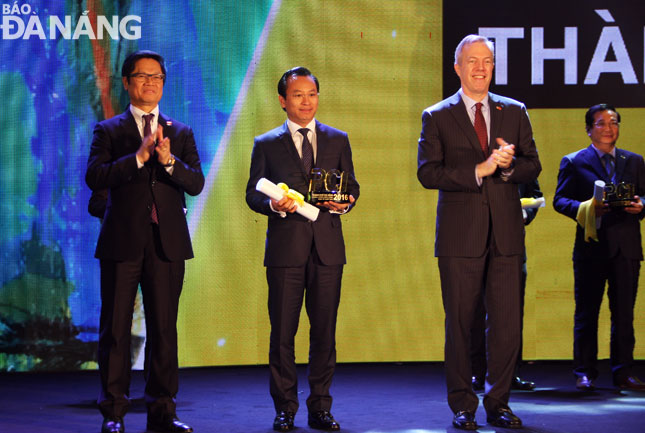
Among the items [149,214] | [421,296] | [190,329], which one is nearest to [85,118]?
[190,329]

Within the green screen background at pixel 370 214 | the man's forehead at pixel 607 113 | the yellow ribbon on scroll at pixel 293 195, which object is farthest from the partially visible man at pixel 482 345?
the yellow ribbon on scroll at pixel 293 195

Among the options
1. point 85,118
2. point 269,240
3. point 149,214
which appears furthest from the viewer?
point 85,118

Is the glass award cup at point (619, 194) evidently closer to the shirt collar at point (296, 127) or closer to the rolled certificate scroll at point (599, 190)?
the rolled certificate scroll at point (599, 190)

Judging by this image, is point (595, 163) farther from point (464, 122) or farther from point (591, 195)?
point (464, 122)

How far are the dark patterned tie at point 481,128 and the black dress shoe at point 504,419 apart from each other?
4.14 feet

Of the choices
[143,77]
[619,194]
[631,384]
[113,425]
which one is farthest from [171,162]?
[631,384]

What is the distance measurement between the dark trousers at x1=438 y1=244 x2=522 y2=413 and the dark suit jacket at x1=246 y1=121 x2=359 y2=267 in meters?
0.59

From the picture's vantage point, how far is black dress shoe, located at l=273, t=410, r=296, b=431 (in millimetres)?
4023

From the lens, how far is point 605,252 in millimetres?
5176

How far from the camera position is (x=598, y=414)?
173 inches

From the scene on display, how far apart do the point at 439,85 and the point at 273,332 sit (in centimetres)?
281

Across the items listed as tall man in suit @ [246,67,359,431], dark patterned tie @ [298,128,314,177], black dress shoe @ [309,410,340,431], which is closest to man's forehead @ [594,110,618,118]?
tall man in suit @ [246,67,359,431]

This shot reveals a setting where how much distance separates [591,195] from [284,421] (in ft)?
8.23

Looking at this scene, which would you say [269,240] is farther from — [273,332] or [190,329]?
[190,329]
